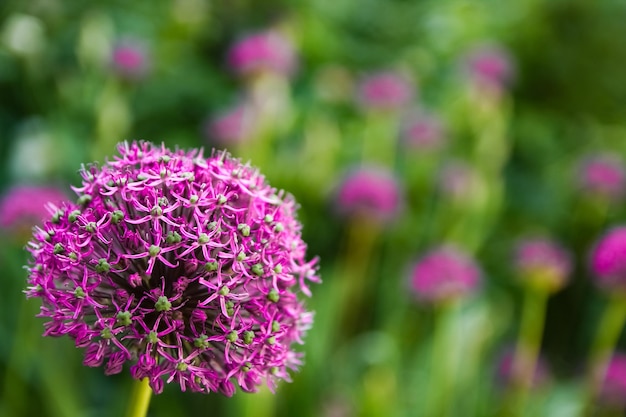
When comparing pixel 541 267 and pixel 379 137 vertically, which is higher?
pixel 379 137

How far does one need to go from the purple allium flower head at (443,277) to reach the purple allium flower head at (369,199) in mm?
340

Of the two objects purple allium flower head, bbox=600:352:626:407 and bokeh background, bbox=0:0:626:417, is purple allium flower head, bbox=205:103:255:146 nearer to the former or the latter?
bokeh background, bbox=0:0:626:417

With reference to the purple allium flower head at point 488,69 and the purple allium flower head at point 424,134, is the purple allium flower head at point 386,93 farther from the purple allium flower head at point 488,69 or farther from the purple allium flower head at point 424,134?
the purple allium flower head at point 488,69

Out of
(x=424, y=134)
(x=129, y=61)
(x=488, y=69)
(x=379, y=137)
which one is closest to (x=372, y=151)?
(x=379, y=137)

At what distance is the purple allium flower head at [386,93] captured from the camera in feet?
11.3

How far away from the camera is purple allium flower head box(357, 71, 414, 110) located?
3.46 meters

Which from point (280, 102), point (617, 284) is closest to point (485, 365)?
point (617, 284)

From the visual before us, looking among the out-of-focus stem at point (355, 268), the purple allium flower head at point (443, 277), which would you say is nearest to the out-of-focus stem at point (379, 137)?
the out-of-focus stem at point (355, 268)

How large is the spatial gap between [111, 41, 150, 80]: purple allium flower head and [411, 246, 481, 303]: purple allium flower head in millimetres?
1442

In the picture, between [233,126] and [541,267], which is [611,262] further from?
[233,126]

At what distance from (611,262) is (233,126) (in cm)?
177

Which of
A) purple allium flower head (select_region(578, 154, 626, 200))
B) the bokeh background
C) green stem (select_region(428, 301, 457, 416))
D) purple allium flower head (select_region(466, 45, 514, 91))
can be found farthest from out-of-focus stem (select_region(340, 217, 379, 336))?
purple allium flower head (select_region(578, 154, 626, 200))

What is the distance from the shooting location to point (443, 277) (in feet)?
8.81

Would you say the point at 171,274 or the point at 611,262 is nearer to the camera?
the point at 171,274
